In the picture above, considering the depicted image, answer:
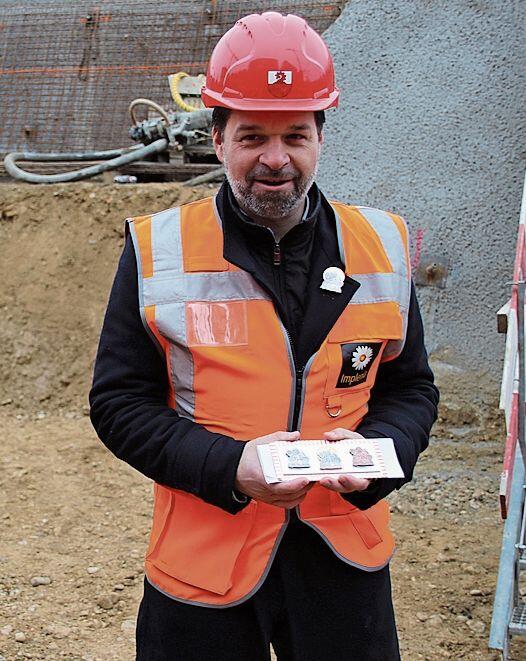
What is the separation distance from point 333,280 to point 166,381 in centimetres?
45

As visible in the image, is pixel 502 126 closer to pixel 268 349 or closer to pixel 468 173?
pixel 468 173

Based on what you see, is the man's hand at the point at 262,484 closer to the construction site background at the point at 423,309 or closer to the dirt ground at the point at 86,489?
the dirt ground at the point at 86,489

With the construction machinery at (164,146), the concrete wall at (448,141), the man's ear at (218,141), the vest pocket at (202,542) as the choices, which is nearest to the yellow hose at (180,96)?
the construction machinery at (164,146)

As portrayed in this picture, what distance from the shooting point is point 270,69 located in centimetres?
199

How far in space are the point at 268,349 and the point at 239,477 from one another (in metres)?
0.30

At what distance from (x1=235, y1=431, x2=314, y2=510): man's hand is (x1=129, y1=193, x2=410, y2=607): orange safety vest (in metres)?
0.11

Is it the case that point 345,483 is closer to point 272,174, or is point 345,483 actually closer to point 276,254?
point 276,254

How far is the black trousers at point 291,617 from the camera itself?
2.00 m

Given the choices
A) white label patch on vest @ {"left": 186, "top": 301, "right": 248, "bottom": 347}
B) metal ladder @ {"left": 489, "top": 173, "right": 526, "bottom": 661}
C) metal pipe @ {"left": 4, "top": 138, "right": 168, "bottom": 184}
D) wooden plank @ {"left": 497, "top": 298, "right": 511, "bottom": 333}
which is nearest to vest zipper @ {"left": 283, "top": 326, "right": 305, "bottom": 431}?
white label patch on vest @ {"left": 186, "top": 301, "right": 248, "bottom": 347}

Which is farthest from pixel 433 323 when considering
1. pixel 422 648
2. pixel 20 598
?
pixel 20 598

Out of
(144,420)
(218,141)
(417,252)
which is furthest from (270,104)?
(417,252)

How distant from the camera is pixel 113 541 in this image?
4938mm

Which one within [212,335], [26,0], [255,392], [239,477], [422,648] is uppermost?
[26,0]

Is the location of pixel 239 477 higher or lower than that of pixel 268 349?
lower
